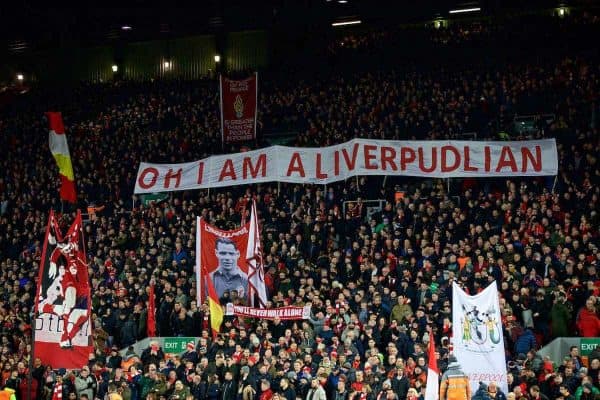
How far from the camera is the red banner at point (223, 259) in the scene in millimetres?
23906

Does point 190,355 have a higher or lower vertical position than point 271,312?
lower

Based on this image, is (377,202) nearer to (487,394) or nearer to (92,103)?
(487,394)

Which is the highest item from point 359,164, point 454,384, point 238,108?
point 238,108

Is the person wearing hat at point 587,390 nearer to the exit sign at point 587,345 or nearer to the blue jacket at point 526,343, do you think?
the exit sign at point 587,345

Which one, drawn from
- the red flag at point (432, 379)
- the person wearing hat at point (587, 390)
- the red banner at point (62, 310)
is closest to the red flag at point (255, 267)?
the red banner at point (62, 310)

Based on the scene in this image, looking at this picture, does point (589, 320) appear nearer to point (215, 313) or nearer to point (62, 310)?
point (215, 313)

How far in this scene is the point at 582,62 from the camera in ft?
101

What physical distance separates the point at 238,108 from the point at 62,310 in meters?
10.3

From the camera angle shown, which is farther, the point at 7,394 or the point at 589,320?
the point at 7,394

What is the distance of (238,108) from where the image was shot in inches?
1209

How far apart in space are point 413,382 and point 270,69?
23965mm

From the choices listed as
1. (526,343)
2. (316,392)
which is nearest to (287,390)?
(316,392)

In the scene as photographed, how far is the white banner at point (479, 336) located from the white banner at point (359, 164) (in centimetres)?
735

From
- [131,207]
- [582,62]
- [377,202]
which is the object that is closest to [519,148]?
[377,202]
